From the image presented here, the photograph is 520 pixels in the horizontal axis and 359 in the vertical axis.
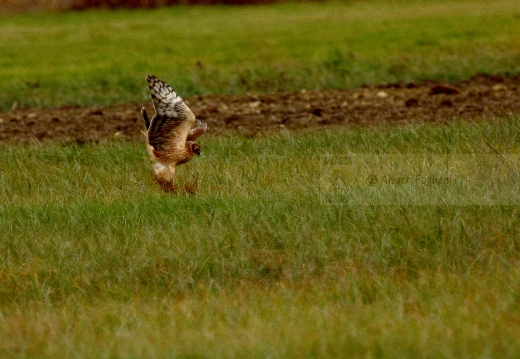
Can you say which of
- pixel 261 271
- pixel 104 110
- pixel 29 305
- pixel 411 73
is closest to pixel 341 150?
pixel 261 271

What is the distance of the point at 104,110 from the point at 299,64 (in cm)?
445

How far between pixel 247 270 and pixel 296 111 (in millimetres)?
7092

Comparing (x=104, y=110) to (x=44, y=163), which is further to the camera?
(x=104, y=110)

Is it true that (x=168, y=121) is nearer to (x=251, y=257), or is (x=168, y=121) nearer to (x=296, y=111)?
(x=251, y=257)

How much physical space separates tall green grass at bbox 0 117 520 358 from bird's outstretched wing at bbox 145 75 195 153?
384 mm

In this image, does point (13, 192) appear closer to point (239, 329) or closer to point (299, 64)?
point (239, 329)

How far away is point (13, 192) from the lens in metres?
8.57

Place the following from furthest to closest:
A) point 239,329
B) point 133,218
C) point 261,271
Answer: point 133,218
point 261,271
point 239,329

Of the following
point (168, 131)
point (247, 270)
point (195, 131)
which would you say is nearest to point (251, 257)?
point (247, 270)

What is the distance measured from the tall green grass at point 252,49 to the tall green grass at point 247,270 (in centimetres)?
743

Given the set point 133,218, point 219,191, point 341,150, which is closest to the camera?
point 133,218

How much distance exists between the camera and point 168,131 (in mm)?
7809

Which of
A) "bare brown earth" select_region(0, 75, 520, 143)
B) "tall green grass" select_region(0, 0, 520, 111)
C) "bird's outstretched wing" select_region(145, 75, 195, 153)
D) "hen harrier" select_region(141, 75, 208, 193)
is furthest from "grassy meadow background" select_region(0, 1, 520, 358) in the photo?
"tall green grass" select_region(0, 0, 520, 111)

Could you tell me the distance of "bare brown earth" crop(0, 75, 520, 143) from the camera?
12070mm
